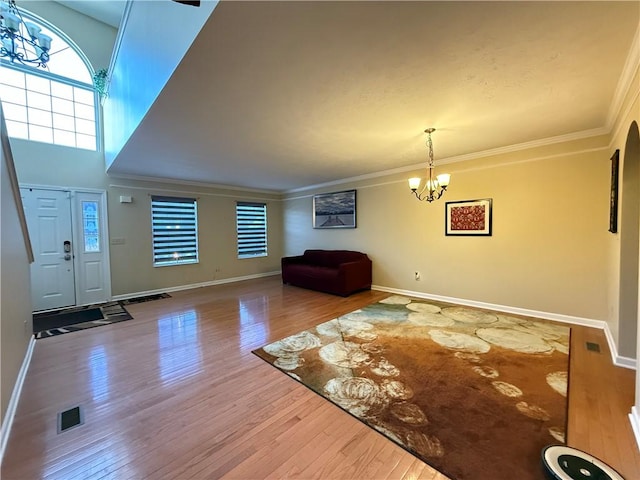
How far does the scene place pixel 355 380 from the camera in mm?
2270

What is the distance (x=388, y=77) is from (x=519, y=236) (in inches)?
129

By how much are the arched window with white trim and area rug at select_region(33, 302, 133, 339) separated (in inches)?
114

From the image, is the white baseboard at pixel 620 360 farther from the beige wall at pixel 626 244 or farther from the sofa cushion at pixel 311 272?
the sofa cushion at pixel 311 272

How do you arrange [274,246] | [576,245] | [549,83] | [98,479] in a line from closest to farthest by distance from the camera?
[98,479], [549,83], [576,245], [274,246]

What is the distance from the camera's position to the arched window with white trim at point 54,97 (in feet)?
13.8

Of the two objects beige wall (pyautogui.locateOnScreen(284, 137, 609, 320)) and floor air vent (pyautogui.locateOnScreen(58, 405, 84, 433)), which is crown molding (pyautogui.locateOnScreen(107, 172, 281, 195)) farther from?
floor air vent (pyautogui.locateOnScreen(58, 405, 84, 433))

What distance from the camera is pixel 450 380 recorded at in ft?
7.41

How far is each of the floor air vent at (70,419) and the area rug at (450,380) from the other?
4.59ft

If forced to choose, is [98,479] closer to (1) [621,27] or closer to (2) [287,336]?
A: (2) [287,336]

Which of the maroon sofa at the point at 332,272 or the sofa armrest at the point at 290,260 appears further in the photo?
the sofa armrest at the point at 290,260

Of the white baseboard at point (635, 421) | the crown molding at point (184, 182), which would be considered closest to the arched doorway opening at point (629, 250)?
the white baseboard at point (635, 421)

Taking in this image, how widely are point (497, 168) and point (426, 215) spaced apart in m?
1.28

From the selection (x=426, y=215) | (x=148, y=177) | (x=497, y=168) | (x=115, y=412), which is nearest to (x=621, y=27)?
(x=497, y=168)

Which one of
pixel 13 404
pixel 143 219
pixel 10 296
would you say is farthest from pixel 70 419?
pixel 143 219
